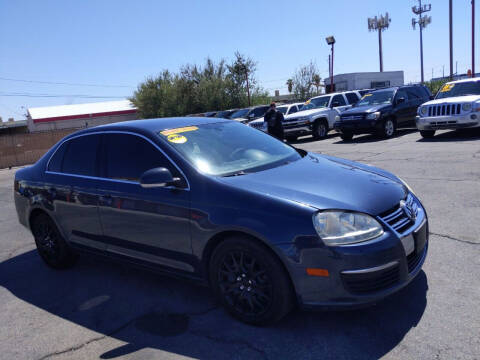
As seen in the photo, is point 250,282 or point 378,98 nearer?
point 250,282

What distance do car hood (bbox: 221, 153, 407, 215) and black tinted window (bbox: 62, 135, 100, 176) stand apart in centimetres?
172

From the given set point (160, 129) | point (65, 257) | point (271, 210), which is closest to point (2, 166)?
point (65, 257)

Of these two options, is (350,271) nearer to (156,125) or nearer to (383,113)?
(156,125)

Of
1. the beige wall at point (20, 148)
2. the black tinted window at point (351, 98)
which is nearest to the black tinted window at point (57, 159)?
the black tinted window at point (351, 98)

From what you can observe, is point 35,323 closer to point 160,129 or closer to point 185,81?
point 160,129

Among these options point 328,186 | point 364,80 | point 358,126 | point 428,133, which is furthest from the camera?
point 364,80

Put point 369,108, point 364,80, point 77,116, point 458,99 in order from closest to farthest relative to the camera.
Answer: point 458,99, point 369,108, point 364,80, point 77,116

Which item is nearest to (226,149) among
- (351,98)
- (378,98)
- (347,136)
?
(347,136)

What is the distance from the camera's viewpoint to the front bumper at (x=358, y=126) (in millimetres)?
14469

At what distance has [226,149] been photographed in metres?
4.00

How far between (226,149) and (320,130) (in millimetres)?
14491

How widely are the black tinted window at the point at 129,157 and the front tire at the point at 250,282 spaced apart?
3.11ft

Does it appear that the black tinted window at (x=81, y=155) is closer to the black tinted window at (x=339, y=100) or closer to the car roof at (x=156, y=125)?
the car roof at (x=156, y=125)

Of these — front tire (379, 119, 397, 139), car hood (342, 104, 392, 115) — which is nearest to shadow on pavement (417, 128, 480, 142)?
Answer: front tire (379, 119, 397, 139)
